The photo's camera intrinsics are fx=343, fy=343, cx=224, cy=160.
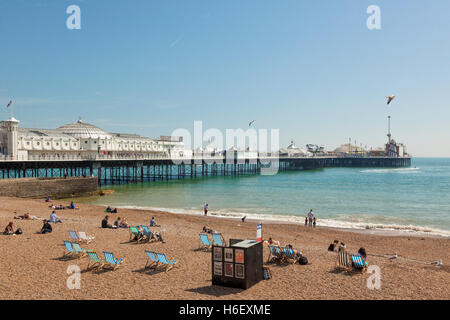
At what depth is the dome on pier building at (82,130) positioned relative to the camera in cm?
6209

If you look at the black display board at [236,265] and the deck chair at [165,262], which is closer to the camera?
the black display board at [236,265]

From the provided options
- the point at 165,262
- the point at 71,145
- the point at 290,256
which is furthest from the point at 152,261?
the point at 71,145

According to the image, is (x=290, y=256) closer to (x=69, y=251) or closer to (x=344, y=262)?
(x=344, y=262)

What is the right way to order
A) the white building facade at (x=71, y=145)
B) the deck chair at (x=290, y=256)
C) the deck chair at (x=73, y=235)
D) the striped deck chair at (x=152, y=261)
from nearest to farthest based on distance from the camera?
1. the striped deck chair at (x=152, y=261)
2. the deck chair at (x=290, y=256)
3. the deck chair at (x=73, y=235)
4. the white building facade at (x=71, y=145)

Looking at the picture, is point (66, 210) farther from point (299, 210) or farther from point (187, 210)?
point (299, 210)

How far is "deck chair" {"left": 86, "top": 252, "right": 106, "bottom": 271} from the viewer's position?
312 inches

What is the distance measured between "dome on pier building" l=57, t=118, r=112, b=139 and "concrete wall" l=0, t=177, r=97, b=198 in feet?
93.0

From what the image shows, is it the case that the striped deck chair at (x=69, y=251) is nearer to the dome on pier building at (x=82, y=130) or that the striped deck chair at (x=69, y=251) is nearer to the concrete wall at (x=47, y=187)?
the concrete wall at (x=47, y=187)

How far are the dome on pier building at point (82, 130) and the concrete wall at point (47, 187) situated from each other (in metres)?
28.3

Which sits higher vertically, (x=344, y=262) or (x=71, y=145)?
(x=71, y=145)

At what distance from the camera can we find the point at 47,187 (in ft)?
100

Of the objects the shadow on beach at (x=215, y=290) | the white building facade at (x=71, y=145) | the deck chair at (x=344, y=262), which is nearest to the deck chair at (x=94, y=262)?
the shadow on beach at (x=215, y=290)

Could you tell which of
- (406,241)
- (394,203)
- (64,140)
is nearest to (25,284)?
(406,241)

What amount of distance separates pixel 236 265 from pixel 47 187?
94.1 ft
